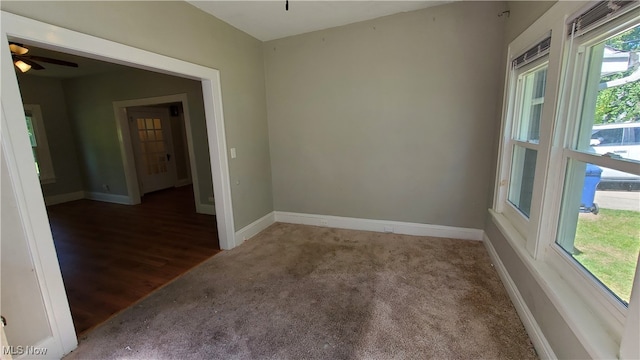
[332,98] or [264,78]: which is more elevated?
[264,78]

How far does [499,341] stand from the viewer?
1654 mm

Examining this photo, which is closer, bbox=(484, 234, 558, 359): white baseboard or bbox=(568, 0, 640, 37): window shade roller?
bbox=(568, 0, 640, 37): window shade roller

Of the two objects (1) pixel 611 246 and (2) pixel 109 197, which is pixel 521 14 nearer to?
(1) pixel 611 246

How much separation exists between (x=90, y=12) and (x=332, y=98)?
2.37 metres

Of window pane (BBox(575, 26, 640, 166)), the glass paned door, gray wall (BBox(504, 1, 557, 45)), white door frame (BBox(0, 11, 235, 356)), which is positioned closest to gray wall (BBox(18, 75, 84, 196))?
the glass paned door

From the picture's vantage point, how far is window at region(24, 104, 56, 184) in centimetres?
504

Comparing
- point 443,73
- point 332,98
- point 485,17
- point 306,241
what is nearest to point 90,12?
point 332,98

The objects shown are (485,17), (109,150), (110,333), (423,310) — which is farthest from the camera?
(109,150)

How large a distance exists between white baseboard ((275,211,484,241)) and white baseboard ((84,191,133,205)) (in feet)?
11.7

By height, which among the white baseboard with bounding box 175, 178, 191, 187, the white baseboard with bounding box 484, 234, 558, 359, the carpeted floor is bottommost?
the carpeted floor

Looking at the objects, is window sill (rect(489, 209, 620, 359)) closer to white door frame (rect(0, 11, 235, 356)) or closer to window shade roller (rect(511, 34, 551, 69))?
window shade roller (rect(511, 34, 551, 69))

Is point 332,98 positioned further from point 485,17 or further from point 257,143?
point 485,17

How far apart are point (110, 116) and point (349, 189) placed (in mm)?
4917

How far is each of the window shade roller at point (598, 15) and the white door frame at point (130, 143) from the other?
14.9 ft
